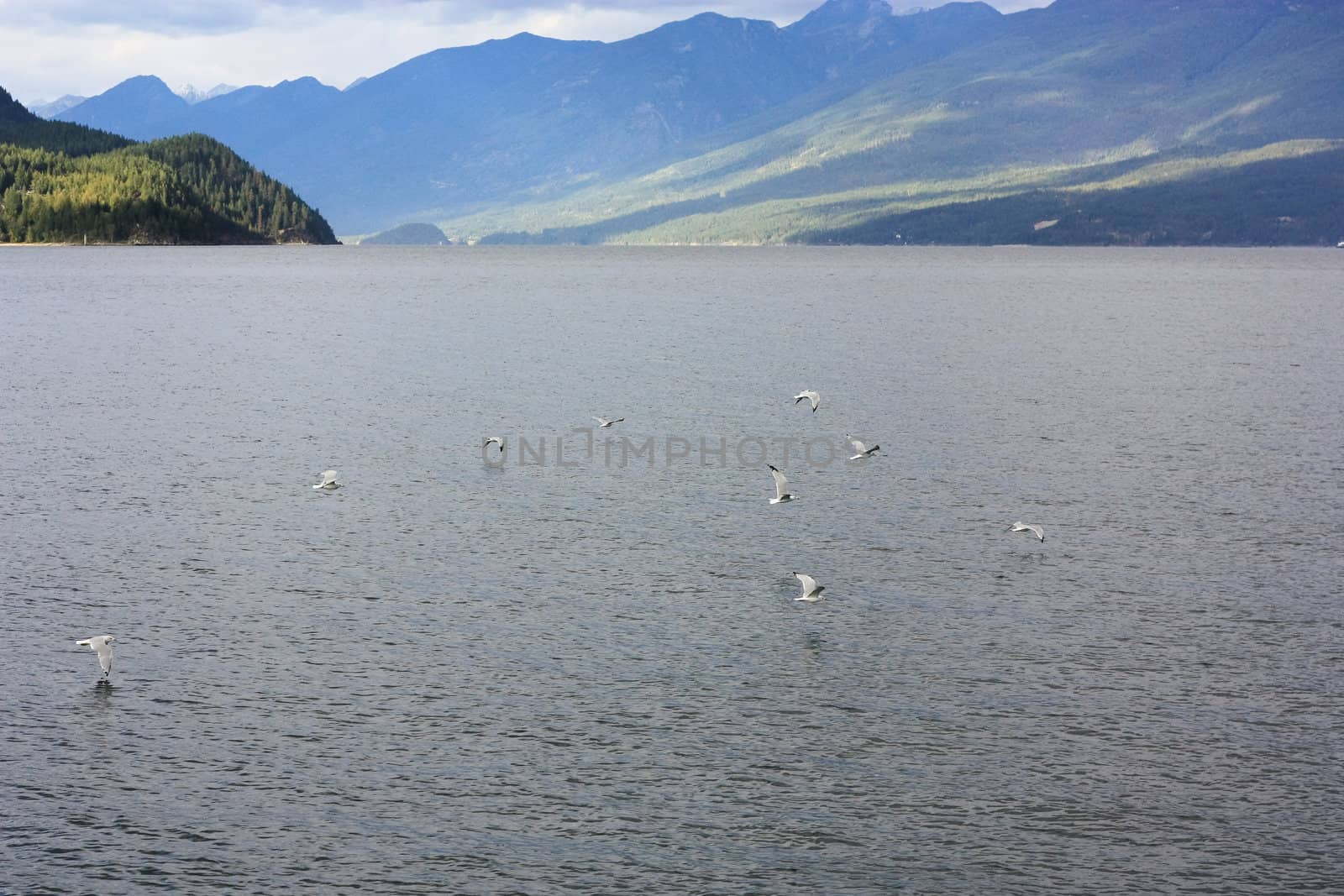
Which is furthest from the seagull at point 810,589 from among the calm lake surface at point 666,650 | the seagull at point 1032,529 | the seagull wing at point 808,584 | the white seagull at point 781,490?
the seagull at point 1032,529

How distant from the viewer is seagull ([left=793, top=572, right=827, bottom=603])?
111ft

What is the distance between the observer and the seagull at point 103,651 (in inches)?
1084

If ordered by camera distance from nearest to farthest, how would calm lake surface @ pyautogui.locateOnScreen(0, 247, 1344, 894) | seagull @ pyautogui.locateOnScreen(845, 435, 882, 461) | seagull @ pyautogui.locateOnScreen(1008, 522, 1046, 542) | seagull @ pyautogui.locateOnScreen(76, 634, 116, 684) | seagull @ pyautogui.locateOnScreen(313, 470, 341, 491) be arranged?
1. calm lake surface @ pyautogui.locateOnScreen(0, 247, 1344, 894)
2. seagull @ pyautogui.locateOnScreen(76, 634, 116, 684)
3. seagull @ pyautogui.locateOnScreen(1008, 522, 1046, 542)
4. seagull @ pyautogui.locateOnScreen(313, 470, 341, 491)
5. seagull @ pyautogui.locateOnScreen(845, 435, 882, 461)

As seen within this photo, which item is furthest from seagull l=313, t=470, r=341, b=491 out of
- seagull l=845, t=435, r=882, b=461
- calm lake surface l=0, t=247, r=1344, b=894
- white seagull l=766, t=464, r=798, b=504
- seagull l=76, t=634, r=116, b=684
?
seagull l=845, t=435, r=882, b=461

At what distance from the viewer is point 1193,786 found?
24172mm

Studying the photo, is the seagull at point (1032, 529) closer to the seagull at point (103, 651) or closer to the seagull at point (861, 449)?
the seagull at point (861, 449)

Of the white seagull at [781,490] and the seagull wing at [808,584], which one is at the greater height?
the white seagull at [781,490]

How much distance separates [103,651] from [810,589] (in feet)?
54.9

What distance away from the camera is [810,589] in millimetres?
34250

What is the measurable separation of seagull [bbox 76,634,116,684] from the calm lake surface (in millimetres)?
415

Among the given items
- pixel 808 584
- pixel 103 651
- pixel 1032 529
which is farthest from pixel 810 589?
pixel 103 651

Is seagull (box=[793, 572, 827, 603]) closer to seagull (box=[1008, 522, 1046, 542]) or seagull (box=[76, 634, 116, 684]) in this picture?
seagull (box=[1008, 522, 1046, 542])

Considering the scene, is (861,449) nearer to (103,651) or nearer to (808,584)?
(808,584)

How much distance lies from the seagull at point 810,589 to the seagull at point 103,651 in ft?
52.8
